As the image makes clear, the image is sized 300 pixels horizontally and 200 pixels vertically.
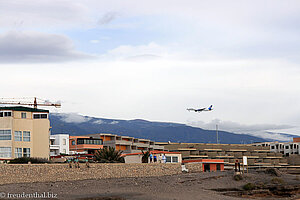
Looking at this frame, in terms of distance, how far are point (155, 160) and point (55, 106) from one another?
128715 mm

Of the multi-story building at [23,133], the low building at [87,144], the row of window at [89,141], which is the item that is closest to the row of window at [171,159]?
the multi-story building at [23,133]

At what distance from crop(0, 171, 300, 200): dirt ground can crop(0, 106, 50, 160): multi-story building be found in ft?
75.1

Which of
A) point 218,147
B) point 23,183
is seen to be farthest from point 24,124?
point 218,147

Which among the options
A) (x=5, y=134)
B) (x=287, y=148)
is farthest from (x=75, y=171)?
(x=287, y=148)

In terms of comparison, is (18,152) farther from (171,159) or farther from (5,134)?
(171,159)

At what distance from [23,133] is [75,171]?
22737 mm

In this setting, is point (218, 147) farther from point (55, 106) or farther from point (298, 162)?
point (55, 106)

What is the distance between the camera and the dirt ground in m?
40.5

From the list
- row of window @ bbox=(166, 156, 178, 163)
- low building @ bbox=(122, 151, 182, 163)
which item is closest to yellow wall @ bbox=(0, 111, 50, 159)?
low building @ bbox=(122, 151, 182, 163)

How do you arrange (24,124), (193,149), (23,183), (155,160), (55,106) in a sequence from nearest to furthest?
(23,183)
(155,160)
(24,124)
(193,149)
(55,106)

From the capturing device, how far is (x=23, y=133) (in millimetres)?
70375

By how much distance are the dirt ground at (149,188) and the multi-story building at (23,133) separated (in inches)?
902

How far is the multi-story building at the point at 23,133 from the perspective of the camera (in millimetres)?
68062

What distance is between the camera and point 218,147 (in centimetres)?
14312
